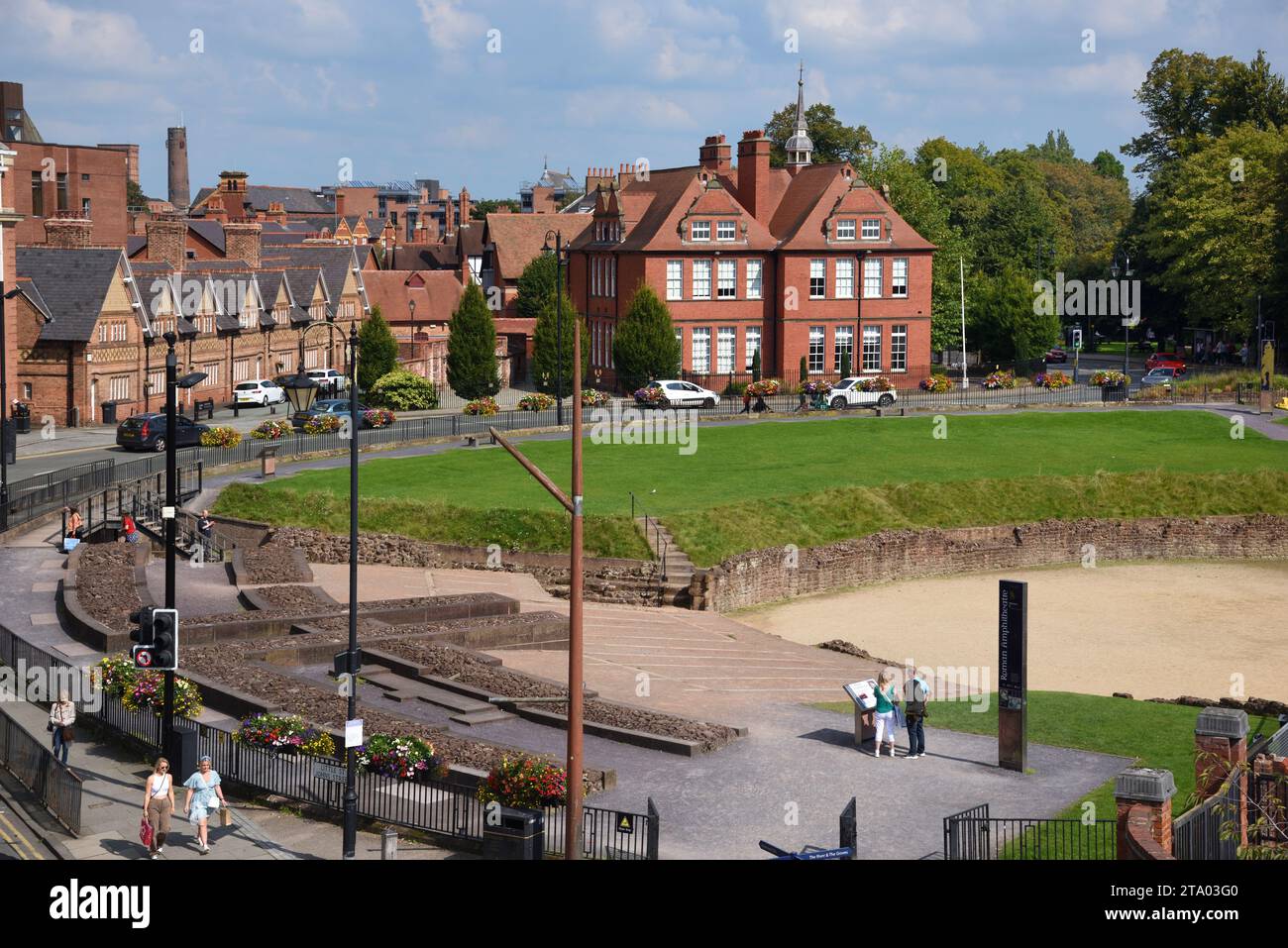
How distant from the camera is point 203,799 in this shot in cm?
2461

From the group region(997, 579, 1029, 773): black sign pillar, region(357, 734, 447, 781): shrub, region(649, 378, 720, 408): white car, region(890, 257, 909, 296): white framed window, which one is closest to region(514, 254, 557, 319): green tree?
region(890, 257, 909, 296): white framed window

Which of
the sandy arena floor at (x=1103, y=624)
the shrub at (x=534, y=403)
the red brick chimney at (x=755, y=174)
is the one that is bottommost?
the sandy arena floor at (x=1103, y=624)

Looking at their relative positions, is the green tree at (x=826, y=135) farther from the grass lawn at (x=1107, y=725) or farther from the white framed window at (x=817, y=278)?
the grass lawn at (x=1107, y=725)

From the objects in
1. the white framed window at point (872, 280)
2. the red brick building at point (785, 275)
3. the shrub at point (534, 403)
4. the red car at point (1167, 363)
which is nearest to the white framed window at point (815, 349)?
the red brick building at point (785, 275)

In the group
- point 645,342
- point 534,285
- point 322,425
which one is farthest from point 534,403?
point 534,285

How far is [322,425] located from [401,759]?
1560 inches

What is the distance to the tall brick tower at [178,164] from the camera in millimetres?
170375

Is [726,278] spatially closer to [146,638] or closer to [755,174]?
[755,174]

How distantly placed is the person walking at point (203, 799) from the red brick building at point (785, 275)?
6643 centimetres

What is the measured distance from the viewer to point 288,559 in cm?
4581

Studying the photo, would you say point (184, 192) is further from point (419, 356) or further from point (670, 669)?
point (670, 669)
